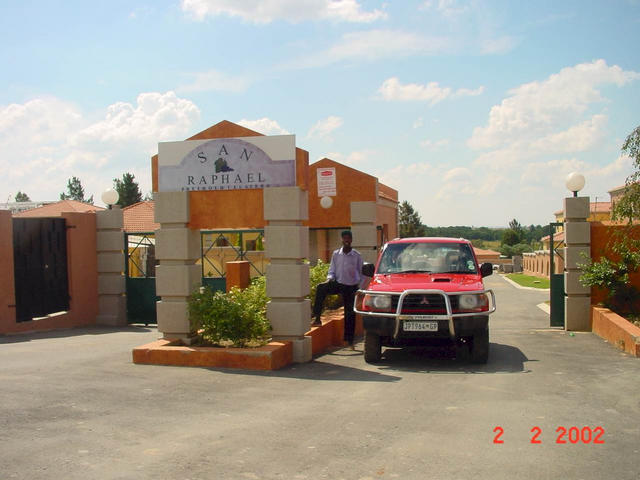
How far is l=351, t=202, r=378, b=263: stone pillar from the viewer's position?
1359 cm

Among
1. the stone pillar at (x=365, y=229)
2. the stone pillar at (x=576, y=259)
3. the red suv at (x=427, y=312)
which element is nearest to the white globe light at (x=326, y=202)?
the stone pillar at (x=365, y=229)

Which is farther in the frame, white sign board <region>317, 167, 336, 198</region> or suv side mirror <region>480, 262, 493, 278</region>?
white sign board <region>317, 167, 336, 198</region>

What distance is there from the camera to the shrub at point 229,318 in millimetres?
8938

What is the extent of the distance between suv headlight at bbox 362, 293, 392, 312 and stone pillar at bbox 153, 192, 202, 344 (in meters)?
2.52

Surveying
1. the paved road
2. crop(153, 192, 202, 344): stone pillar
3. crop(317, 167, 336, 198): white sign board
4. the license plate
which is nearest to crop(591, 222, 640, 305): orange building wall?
the paved road

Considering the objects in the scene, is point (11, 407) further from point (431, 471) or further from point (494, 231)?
point (494, 231)

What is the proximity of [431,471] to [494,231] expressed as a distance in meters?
172

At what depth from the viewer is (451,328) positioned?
350 inches

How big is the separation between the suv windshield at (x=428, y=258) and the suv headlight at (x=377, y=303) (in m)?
1.08

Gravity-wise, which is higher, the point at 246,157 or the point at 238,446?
the point at 246,157

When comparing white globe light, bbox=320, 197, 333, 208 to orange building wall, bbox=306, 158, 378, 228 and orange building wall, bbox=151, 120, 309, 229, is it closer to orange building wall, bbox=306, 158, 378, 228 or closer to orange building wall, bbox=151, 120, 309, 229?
orange building wall, bbox=306, 158, 378, 228

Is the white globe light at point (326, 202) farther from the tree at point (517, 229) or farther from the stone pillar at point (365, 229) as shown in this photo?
the tree at point (517, 229)

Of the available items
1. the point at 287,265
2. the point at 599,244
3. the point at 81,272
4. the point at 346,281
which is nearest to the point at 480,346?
the point at 346,281

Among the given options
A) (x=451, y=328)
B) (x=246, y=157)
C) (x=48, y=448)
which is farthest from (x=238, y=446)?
(x=246, y=157)
